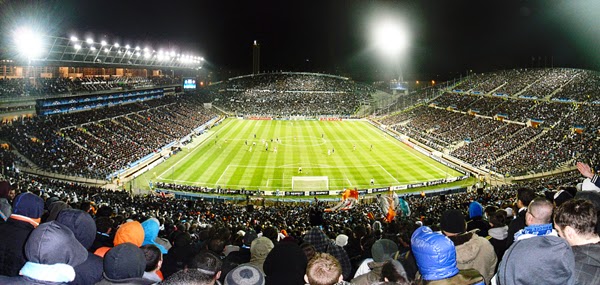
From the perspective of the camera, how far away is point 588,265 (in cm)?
395

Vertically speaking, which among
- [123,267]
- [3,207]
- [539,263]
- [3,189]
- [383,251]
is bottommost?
[383,251]

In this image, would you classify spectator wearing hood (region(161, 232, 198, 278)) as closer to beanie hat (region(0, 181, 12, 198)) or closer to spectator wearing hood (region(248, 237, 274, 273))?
spectator wearing hood (region(248, 237, 274, 273))

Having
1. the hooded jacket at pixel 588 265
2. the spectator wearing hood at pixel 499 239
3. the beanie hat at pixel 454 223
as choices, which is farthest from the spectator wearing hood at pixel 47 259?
the spectator wearing hood at pixel 499 239

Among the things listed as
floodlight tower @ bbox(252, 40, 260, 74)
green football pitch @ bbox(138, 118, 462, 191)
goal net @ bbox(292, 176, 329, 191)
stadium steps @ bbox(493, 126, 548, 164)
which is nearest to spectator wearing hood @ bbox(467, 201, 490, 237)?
goal net @ bbox(292, 176, 329, 191)

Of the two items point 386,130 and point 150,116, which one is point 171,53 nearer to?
point 150,116

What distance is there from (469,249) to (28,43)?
183 feet

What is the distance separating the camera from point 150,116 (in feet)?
226

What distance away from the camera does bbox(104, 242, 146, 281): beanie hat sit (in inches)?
176

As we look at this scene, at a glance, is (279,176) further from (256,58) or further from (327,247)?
(256,58)

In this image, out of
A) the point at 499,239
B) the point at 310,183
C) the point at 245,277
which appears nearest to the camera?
the point at 245,277

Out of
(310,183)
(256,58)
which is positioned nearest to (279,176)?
(310,183)

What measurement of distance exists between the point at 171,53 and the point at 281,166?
210 feet

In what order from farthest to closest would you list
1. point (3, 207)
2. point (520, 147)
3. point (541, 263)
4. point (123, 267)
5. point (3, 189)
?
point (520, 147) → point (3, 189) → point (3, 207) → point (123, 267) → point (541, 263)

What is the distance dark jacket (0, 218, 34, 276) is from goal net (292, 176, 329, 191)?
33.9 metres
